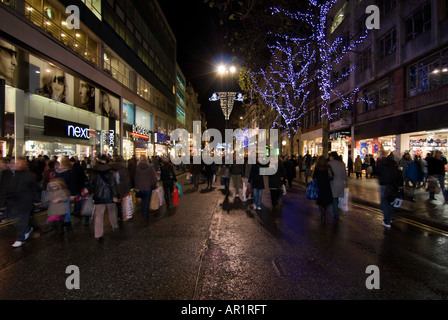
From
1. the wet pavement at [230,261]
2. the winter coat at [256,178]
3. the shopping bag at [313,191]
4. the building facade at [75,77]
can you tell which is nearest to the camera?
the wet pavement at [230,261]

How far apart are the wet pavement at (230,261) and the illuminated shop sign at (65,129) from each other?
992 cm

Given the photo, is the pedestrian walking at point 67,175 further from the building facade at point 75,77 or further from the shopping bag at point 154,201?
the building facade at point 75,77

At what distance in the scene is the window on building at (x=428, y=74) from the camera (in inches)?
609

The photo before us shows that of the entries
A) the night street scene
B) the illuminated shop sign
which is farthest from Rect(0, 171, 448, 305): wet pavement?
the illuminated shop sign

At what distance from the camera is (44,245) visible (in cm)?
570

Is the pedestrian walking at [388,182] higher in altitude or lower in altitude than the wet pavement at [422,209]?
higher

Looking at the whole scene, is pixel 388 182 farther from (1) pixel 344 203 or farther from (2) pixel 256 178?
(2) pixel 256 178

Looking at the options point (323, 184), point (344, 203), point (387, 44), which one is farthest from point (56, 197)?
point (387, 44)

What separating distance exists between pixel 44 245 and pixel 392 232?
25.2 feet

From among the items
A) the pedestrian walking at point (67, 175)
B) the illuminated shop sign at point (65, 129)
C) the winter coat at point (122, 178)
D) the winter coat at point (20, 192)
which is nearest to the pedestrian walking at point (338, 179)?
the winter coat at point (122, 178)

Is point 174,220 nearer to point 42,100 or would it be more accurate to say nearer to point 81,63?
point 42,100

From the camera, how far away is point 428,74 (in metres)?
16.8

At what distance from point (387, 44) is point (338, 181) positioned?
18.5 meters
